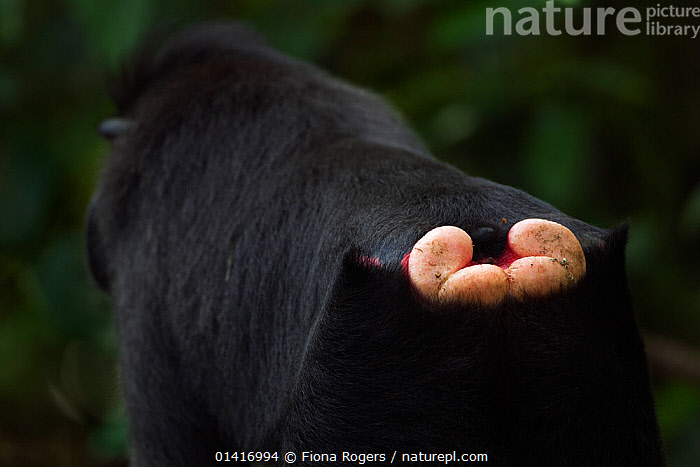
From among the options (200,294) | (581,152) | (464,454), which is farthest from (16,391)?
(464,454)

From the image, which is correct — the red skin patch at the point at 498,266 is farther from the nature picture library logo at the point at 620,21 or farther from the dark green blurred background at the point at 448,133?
the nature picture library logo at the point at 620,21

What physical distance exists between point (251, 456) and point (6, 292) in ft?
7.61

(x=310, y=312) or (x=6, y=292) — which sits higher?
(x=310, y=312)

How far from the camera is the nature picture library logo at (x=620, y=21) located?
2.95 metres

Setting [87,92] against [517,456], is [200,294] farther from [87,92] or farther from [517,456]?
[87,92]

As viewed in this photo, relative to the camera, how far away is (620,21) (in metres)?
3.08

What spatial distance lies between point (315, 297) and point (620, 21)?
91.1 inches

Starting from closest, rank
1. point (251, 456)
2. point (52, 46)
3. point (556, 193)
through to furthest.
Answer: point (251, 456), point (556, 193), point (52, 46)

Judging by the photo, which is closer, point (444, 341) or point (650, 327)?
point (444, 341)

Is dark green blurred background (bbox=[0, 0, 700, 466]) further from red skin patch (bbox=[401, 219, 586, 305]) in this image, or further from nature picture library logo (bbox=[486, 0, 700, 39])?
red skin patch (bbox=[401, 219, 586, 305])

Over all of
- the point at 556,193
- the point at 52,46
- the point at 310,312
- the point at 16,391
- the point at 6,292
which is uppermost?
the point at 310,312

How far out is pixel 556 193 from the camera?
264 centimetres

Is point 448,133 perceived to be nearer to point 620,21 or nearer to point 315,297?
point 620,21

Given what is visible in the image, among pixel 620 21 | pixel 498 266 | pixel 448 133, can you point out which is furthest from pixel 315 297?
pixel 620 21
